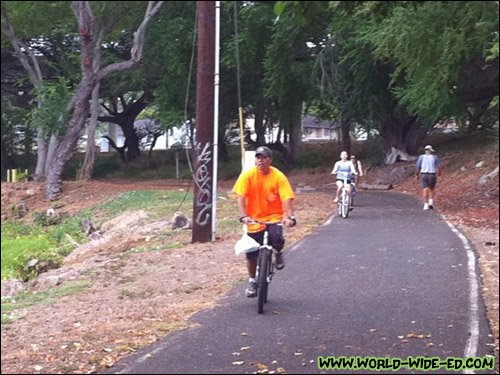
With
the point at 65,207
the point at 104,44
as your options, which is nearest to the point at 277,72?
the point at 65,207

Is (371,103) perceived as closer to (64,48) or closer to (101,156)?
(101,156)

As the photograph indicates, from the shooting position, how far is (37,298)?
1193 cm

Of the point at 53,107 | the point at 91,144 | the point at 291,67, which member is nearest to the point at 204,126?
the point at 91,144

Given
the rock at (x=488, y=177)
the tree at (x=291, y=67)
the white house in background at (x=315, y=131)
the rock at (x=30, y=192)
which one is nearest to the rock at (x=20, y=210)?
the rock at (x=30, y=192)

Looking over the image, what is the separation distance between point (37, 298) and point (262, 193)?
4.02 metres

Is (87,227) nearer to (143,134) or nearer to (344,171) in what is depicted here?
(344,171)

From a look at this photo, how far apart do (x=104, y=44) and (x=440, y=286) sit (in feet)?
17.5

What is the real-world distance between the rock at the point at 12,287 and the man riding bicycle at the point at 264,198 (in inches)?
204

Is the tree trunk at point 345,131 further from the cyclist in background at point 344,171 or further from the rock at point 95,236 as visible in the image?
the rock at point 95,236

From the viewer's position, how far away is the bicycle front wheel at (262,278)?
9.59m

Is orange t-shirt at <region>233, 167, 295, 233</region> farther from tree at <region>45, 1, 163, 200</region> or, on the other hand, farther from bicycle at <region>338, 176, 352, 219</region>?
bicycle at <region>338, 176, 352, 219</region>

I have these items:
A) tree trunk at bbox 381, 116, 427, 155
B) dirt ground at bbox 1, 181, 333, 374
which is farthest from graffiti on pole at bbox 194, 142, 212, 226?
tree trunk at bbox 381, 116, 427, 155

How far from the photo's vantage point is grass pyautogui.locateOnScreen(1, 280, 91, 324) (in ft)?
35.9

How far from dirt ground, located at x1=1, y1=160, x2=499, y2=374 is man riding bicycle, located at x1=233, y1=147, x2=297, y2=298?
128 centimetres
